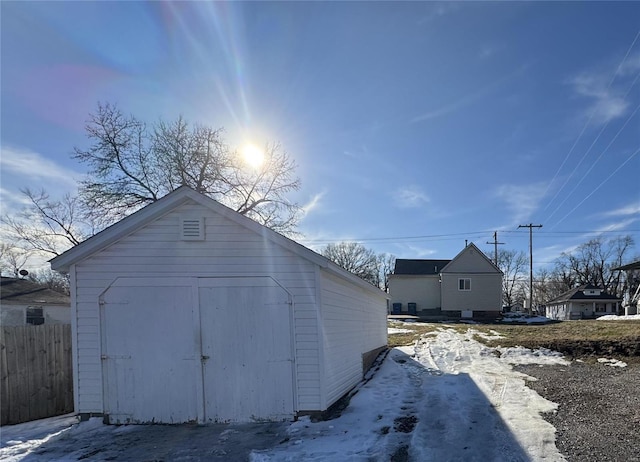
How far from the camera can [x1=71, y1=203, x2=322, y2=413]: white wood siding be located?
619 cm

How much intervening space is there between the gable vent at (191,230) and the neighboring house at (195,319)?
2cm

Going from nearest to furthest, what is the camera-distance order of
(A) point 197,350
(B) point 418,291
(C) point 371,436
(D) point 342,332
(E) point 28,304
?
1. (C) point 371,436
2. (A) point 197,350
3. (D) point 342,332
4. (E) point 28,304
5. (B) point 418,291

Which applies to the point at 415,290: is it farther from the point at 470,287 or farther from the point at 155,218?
the point at 155,218

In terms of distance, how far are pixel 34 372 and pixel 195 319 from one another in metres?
3.34

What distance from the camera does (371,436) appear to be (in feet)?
17.3

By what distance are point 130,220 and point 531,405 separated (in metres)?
7.57

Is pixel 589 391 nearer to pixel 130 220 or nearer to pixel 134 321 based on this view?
pixel 134 321

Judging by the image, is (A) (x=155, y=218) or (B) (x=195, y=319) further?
(A) (x=155, y=218)

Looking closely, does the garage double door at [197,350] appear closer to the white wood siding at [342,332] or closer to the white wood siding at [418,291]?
the white wood siding at [342,332]

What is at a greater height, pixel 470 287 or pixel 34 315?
pixel 34 315

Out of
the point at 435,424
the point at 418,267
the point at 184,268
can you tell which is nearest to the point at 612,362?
the point at 435,424

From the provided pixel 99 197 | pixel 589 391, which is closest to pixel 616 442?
pixel 589 391

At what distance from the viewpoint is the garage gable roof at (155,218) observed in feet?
20.3

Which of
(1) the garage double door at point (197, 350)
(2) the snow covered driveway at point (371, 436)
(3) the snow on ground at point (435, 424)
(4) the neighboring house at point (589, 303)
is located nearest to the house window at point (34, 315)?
(2) the snow covered driveway at point (371, 436)
